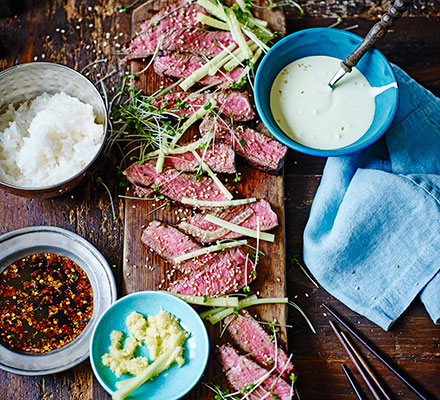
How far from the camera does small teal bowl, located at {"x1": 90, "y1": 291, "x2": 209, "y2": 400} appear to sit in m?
2.32

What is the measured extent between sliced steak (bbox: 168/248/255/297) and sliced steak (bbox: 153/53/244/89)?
958mm

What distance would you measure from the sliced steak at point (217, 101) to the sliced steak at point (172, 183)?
1.09ft

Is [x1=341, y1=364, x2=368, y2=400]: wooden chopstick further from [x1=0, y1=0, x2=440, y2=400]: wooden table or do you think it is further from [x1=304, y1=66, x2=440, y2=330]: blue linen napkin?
[x1=304, y1=66, x2=440, y2=330]: blue linen napkin

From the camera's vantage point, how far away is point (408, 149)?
2598 mm

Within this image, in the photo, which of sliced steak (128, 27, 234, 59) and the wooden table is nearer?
the wooden table

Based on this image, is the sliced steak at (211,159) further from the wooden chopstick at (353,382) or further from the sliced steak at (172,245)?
the wooden chopstick at (353,382)

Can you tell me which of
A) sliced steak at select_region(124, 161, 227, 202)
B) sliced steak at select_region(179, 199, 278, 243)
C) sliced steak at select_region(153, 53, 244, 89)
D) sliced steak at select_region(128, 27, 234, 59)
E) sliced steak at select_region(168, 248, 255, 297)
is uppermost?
sliced steak at select_region(128, 27, 234, 59)

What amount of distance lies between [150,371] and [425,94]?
1.99 m

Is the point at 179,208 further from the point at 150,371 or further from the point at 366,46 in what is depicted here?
the point at 366,46

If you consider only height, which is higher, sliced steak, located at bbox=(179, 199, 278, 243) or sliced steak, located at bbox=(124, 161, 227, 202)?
sliced steak, located at bbox=(124, 161, 227, 202)

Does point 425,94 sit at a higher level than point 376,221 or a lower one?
higher

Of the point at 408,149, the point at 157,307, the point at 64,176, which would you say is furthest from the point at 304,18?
the point at 157,307

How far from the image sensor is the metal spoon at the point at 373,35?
214 cm

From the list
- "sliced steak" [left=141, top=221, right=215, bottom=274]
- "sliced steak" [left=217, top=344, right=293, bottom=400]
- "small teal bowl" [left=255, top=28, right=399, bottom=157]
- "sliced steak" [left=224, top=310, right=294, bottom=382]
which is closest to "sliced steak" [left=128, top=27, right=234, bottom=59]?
"small teal bowl" [left=255, top=28, right=399, bottom=157]
